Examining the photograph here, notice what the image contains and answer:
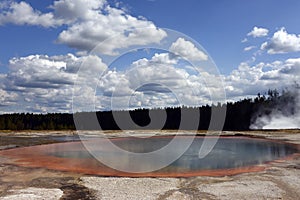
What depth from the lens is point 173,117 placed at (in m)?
99.6

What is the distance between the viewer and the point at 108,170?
2031 cm

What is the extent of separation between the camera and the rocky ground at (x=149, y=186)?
44.5 feet

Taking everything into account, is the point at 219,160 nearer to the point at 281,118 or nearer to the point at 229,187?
the point at 229,187

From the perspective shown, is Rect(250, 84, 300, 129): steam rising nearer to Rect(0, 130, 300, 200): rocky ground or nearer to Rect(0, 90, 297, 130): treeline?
Rect(0, 90, 297, 130): treeline

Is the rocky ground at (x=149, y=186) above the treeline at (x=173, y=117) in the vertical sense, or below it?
below

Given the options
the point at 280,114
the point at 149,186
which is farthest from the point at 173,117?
the point at 149,186

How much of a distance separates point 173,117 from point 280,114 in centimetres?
3179

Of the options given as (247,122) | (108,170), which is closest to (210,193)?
(108,170)

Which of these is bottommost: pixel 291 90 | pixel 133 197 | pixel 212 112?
pixel 133 197

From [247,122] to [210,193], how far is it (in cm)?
6893

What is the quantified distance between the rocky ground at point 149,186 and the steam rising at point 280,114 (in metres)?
62.4

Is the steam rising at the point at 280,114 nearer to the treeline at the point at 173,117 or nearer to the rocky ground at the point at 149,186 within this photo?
the treeline at the point at 173,117

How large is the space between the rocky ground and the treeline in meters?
62.3

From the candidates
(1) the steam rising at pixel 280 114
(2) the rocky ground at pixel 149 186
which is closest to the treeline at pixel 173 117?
(1) the steam rising at pixel 280 114
